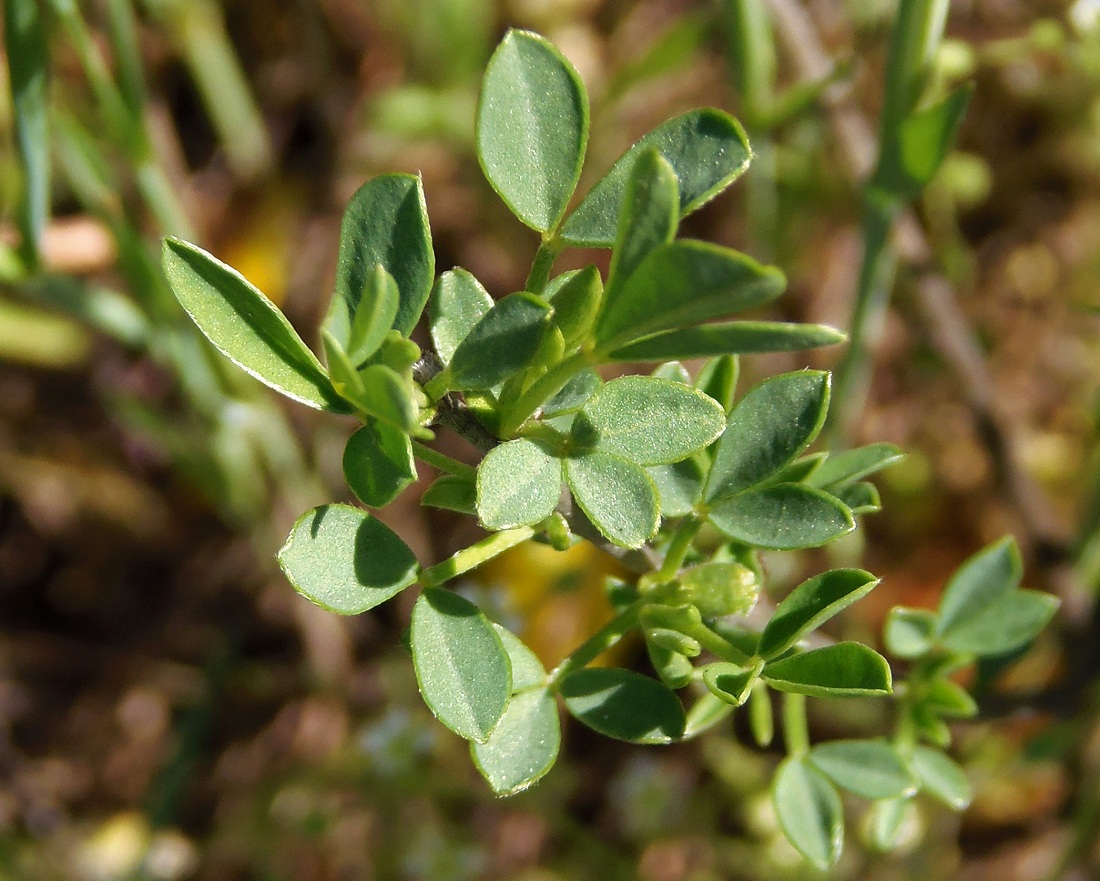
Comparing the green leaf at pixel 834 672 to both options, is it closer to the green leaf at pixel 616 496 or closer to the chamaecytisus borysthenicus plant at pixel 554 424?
the chamaecytisus borysthenicus plant at pixel 554 424

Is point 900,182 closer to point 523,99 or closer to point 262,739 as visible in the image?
point 523,99

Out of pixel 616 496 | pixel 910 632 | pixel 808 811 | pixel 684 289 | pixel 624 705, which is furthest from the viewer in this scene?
pixel 910 632

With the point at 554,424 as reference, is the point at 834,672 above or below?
below

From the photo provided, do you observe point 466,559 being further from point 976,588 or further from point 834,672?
point 976,588

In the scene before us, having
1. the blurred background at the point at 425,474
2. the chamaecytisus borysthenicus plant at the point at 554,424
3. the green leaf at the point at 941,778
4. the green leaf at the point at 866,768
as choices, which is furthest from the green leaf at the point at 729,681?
the blurred background at the point at 425,474

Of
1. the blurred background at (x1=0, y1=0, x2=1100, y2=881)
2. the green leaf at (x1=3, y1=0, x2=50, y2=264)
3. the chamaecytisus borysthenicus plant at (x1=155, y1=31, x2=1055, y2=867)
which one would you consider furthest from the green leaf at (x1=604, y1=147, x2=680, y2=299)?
the blurred background at (x1=0, y1=0, x2=1100, y2=881)

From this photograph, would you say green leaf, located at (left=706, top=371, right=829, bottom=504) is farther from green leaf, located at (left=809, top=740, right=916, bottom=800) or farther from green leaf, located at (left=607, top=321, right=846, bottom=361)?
green leaf, located at (left=809, top=740, right=916, bottom=800)

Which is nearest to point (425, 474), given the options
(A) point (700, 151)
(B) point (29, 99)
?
(B) point (29, 99)
